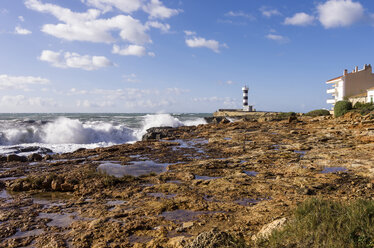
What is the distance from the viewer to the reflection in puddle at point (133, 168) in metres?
8.16

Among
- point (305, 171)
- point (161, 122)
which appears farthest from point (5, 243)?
point (161, 122)

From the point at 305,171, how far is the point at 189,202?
4088 millimetres

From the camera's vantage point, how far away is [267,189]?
19.2ft

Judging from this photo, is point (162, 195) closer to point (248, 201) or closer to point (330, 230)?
point (248, 201)

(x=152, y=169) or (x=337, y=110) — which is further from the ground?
(x=337, y=110)

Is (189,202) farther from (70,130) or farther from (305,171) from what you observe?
(70,130)

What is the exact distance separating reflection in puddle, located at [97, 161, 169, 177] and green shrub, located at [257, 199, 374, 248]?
5.71 m

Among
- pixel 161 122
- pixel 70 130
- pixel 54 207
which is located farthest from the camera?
pixel 161 122

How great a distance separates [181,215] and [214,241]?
1.78 m

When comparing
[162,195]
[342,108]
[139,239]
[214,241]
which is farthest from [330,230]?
[342,108]

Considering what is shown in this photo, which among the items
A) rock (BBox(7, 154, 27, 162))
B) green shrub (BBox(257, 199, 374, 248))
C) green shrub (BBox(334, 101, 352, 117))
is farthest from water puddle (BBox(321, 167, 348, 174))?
green shrub (BBox(334, 101, 352, 117))

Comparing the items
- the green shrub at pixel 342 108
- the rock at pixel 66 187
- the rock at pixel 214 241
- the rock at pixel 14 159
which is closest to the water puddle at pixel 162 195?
the rock at pixel 66 187

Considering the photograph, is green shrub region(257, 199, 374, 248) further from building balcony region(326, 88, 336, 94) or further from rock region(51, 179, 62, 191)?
building balcony region(326, 88, 336, 94)

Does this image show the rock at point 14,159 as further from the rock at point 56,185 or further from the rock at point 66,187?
the rock at point 66,187
